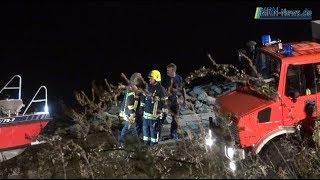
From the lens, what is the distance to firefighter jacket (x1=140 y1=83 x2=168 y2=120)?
9.01 m

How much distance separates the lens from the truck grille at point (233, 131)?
7.67 meters

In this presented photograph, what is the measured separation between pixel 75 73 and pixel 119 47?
9.98 meters

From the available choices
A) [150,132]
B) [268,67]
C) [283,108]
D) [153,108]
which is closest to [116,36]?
[150,132]

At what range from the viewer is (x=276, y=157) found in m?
7.55

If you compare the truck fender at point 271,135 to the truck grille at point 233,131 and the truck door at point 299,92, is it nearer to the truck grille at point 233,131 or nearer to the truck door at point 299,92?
the truck door at point 299,92

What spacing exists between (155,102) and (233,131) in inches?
71.4

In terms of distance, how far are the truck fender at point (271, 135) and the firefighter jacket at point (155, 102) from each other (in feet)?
7.00

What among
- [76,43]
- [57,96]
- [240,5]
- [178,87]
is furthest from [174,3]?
[178,87]

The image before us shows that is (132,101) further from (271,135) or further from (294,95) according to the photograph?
(294,95)

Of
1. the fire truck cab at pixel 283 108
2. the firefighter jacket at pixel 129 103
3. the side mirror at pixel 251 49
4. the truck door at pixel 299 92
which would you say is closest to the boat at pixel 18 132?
the firefighter jacket at pixel 129 103

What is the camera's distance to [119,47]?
3756 centimetres

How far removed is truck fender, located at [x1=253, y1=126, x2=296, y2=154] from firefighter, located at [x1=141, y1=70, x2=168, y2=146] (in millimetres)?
2139

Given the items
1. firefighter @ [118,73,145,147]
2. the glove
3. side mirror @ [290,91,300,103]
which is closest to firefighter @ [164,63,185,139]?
firefighter @ [118,73,145,147]

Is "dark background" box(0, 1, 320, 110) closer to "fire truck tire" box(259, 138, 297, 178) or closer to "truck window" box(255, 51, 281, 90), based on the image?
"truck window" box(255, 51, 281, 90)
